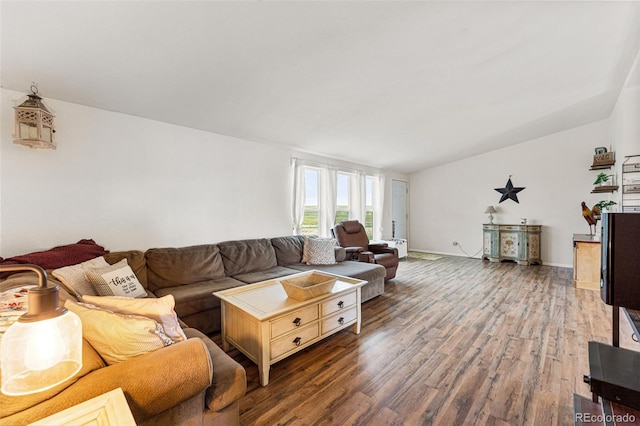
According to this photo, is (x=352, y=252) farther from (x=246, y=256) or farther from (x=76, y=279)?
(x=76, y=279)

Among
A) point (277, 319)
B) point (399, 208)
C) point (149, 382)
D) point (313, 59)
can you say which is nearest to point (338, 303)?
point (277, 319)

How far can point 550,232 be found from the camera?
5.64m

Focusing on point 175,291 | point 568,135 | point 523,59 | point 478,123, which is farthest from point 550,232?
point 175,291

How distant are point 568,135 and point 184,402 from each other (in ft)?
24.6

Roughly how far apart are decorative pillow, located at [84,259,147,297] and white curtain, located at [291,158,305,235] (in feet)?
8.29

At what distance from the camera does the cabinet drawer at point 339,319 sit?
233 cm

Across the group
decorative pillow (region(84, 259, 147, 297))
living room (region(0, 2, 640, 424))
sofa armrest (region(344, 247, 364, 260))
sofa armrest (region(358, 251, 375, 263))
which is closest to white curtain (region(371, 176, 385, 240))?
living room (region(0, 2, 640, 424))

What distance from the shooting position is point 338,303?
2.45 metres

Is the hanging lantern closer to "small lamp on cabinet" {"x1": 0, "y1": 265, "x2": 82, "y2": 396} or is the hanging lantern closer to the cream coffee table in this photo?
the cream coffee table

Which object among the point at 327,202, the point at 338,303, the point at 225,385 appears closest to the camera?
the point at 225,385

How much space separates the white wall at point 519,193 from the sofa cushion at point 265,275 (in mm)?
5121

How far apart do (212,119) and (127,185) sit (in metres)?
1.19

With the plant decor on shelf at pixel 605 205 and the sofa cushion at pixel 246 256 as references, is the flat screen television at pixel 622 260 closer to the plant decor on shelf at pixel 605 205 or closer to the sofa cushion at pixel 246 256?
the sofa cushion at pixel 246 256

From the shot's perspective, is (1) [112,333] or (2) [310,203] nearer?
(1) [112,333]
